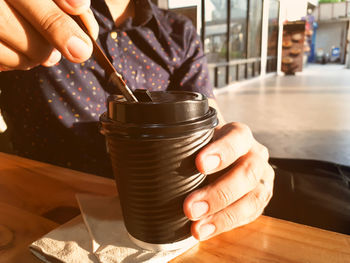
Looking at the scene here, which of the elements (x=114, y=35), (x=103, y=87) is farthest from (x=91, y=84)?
(x=114, y=35)

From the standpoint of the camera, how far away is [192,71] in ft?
3.72

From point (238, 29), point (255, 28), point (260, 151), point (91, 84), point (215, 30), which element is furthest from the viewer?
point (255, 28)

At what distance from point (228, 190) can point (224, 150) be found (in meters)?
0.07

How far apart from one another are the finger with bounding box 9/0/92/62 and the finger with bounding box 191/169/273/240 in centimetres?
31

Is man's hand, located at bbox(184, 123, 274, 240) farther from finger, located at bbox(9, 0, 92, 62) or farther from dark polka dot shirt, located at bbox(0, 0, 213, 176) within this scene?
dark polka dot shirt, located at bbox(0, 0, 213, 176)

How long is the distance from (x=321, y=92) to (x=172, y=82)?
503 centimetres

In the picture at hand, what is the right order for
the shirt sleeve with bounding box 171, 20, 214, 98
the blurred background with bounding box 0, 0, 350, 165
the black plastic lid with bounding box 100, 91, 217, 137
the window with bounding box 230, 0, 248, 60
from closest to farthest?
the black plastic lid with bounding box 100, 91, 217, 137, the shirt sleeve with bounding box 171, 20, 214, 98, the blurred background with bounding box 0, 0, 350, 165, the window with bounding box 230, 0, 248, 60

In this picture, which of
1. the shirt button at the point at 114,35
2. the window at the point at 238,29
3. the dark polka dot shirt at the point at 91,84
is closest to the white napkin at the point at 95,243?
the dark polka dot shirt at the point at 91,84

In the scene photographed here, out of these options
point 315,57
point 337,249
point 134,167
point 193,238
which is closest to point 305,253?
point 337,249

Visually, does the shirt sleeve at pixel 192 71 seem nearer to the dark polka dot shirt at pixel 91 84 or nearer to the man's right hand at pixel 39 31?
the dark polka dot shirt at pixel 91 84

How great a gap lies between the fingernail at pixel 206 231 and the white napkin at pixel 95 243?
0.02 m

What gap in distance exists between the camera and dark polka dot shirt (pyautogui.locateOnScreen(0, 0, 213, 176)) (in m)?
0.96

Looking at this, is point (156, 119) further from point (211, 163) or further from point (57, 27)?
point (57, 27)

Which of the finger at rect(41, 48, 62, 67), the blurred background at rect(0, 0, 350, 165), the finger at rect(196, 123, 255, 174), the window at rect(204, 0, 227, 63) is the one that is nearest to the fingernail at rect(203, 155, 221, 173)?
the finger at rect(196, 123, 255, 174)
